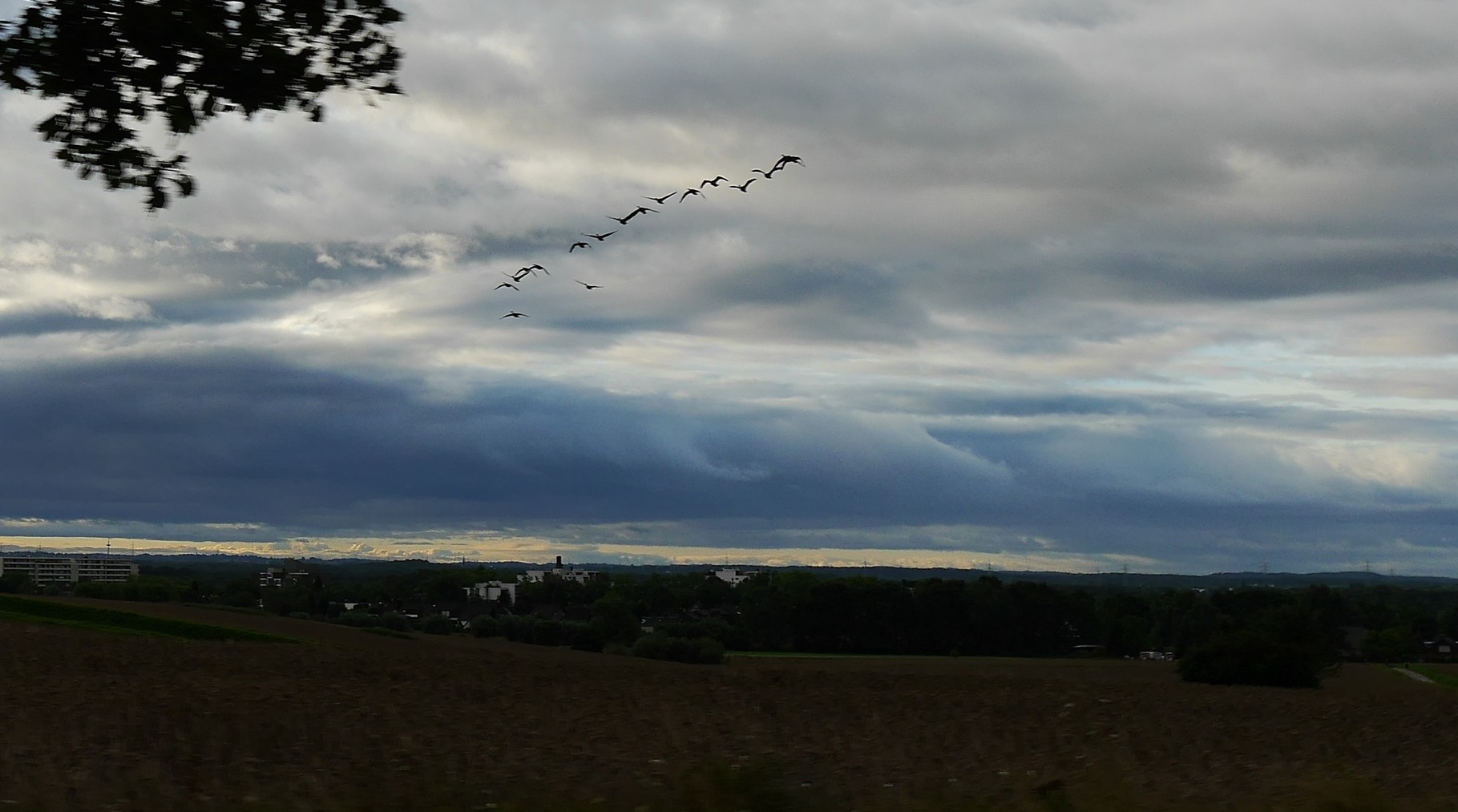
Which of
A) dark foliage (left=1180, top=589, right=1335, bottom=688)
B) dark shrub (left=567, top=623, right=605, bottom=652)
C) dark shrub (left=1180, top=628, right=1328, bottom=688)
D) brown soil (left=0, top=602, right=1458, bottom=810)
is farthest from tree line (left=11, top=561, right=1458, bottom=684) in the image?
brown soil (left=0, top=602, right=1458, bottom=810)

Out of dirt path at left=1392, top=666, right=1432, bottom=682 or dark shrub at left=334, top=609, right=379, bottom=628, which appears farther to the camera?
dark shrub at left=334, top=609, right=379, bottom=628

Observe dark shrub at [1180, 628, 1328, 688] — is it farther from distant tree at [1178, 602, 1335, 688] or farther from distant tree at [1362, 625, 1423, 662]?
A: distant tree at [1362, 625, 1423, 662]

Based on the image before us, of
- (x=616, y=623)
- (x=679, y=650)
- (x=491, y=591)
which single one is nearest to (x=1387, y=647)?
(x=679, y=650)

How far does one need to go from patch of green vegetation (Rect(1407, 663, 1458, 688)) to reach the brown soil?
14957 millimetres

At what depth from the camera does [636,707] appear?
1731 centimetres

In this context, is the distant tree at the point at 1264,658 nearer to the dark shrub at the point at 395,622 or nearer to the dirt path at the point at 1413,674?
the dirt path at the point at 1413,674

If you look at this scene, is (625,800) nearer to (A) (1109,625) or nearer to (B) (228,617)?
(B) (228,617)

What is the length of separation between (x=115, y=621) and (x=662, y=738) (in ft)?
144

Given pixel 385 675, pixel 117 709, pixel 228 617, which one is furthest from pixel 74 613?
pixel 117 709

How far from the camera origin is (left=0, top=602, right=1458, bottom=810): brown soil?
9836 millimetres

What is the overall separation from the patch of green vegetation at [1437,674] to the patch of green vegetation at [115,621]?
34.4 metres

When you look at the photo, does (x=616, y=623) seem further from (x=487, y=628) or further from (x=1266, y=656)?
(x=1266, y=656)

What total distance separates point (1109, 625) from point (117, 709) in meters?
58.1

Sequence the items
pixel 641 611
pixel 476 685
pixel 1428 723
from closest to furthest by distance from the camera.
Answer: pixel 1428 723
pixel 476 685
pixel 641 611
